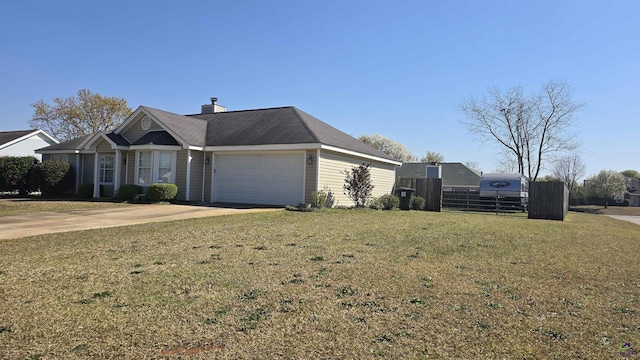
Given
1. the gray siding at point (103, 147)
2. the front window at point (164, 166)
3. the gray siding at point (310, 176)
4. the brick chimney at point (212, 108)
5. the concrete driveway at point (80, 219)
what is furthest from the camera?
the brick chimney at point (212, 108)

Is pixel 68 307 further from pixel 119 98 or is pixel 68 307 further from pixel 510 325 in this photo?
pixel 119 98

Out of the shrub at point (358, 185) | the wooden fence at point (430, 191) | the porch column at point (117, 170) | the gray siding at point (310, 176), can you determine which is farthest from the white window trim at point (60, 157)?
the wooden fence at point (430, 191)

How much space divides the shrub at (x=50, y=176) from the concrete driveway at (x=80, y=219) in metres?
9.85

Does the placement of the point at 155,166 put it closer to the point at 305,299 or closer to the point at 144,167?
the point at 144,167

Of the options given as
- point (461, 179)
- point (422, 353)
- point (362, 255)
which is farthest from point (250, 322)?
point (461, 179)

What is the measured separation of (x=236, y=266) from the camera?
19.9 ft

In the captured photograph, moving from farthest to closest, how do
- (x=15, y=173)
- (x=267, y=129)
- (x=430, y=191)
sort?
(x=15, y=173)
(x=430, y=191)
(x=267, y=129)

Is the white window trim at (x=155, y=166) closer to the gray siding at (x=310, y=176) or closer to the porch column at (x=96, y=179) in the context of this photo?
the porch column at (x=96, y=179)

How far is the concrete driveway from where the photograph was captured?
9.15 metres

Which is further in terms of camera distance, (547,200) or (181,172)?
(547,200)

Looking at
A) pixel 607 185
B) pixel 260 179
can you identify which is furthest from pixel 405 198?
pixel 607 185

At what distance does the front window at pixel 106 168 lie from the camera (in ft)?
67.3

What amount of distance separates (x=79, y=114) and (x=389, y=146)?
128ft

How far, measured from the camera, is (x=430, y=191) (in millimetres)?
21672
